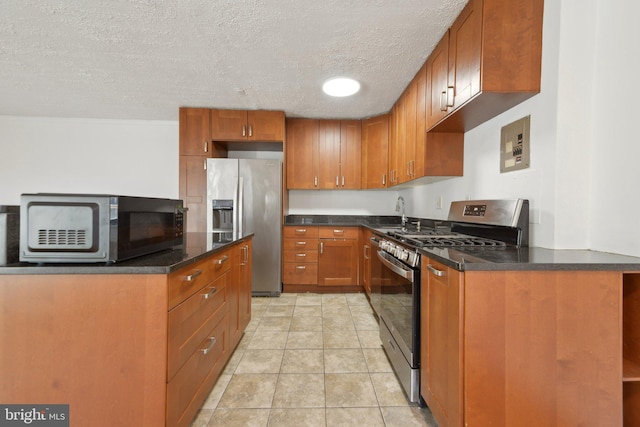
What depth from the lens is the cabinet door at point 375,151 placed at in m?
3.36

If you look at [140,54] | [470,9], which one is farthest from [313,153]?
[470,9]

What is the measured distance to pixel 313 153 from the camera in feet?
11.7

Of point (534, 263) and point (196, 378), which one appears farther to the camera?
point (196, 378)

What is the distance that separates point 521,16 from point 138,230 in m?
2.20

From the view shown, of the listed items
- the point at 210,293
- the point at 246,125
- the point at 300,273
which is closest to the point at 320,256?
the point at 300,273

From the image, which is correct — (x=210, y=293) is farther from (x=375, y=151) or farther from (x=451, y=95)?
(x=375, y=151)

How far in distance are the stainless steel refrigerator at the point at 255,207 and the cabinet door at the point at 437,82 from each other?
1829mm

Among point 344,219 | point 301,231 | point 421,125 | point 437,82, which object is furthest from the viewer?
point 344,219

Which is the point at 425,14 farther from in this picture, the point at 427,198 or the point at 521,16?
the point at 427,198

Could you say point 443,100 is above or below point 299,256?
above

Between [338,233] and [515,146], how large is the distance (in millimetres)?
2092

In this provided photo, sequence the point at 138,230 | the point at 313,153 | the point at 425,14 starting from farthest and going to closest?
the point at 313,153 → the point at 425,14 → the point at 138,230

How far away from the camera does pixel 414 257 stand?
1403mm

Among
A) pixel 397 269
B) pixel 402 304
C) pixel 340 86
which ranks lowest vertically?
pixel 402 304
